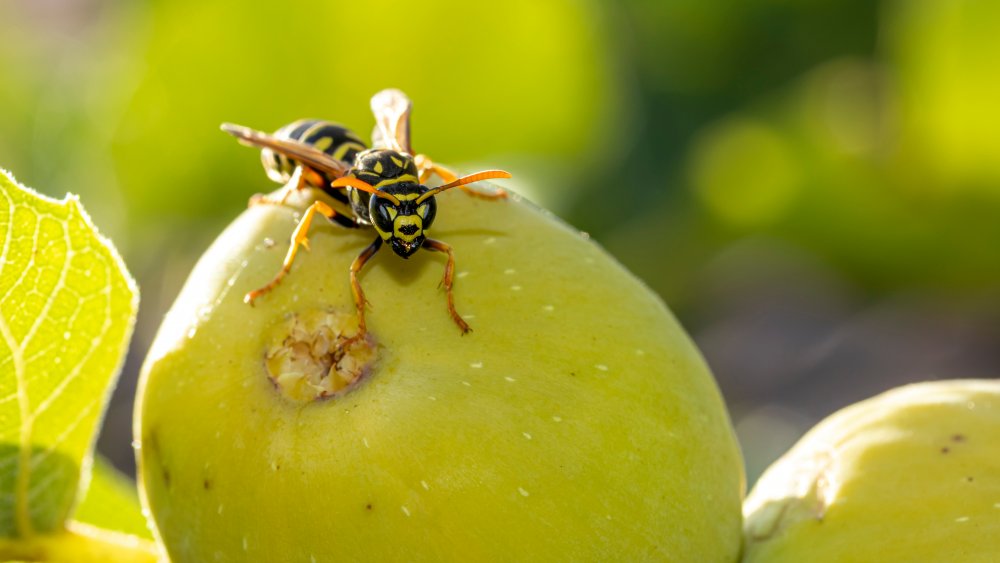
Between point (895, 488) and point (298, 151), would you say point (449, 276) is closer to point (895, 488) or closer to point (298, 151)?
point (298, 151)

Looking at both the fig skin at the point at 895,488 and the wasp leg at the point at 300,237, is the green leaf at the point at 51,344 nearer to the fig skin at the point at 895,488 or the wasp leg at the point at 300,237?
the wasp leg at the point at 300,237

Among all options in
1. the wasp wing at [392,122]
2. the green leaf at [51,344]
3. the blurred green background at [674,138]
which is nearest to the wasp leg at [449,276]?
the wasp wing at [392,122]

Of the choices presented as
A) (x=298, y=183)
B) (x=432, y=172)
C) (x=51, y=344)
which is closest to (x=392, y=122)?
(x=432, y=172)

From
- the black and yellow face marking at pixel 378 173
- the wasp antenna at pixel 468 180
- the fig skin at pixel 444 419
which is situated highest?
the black and yellow face marking at pixel 378 173

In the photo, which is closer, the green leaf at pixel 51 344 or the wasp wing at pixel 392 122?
the green leaf at pixel 51 344

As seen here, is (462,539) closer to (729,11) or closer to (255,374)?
(255,374)

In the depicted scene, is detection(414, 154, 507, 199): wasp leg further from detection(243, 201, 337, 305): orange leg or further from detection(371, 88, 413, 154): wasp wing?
detection(243, 201, 337, 305): orange leg

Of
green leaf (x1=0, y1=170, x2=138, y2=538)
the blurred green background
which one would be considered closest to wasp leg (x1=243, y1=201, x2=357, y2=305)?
green leaf (x1=0, y1=170, x2=138, y2=538)

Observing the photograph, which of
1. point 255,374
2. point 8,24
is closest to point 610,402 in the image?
point 255,374
